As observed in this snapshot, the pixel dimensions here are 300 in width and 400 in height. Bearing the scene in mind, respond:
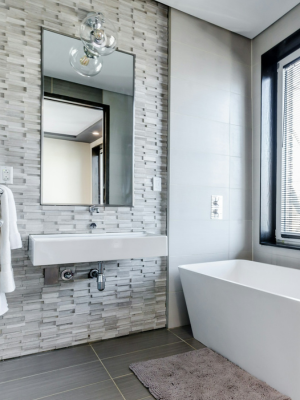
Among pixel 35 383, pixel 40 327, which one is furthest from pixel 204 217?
pixel 35 383

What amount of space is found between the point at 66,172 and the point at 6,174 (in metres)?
0.43

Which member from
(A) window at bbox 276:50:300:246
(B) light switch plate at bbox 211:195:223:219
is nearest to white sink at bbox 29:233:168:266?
(B) light switch plate at bbox 211:195:223:219

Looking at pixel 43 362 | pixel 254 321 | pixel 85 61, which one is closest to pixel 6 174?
pixel 85 61

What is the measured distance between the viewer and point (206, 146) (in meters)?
2.96

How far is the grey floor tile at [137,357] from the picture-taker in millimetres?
2004

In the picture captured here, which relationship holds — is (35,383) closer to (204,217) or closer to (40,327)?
(40,327)

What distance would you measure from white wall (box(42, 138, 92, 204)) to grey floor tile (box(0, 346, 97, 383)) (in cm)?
112

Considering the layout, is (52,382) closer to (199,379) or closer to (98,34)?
(199,379)

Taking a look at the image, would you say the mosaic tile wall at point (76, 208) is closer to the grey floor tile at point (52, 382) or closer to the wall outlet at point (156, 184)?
the wall outlet at point (156, 184)

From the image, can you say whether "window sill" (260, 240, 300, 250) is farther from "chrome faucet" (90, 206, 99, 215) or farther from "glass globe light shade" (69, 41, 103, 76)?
"glass globe light shade" (69, 41, 103, 76)

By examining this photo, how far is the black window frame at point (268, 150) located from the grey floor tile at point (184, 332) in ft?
3.79

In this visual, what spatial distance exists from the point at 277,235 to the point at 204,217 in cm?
81

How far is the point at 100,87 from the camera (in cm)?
254

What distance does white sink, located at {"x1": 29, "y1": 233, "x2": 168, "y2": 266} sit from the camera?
6.14 feet
